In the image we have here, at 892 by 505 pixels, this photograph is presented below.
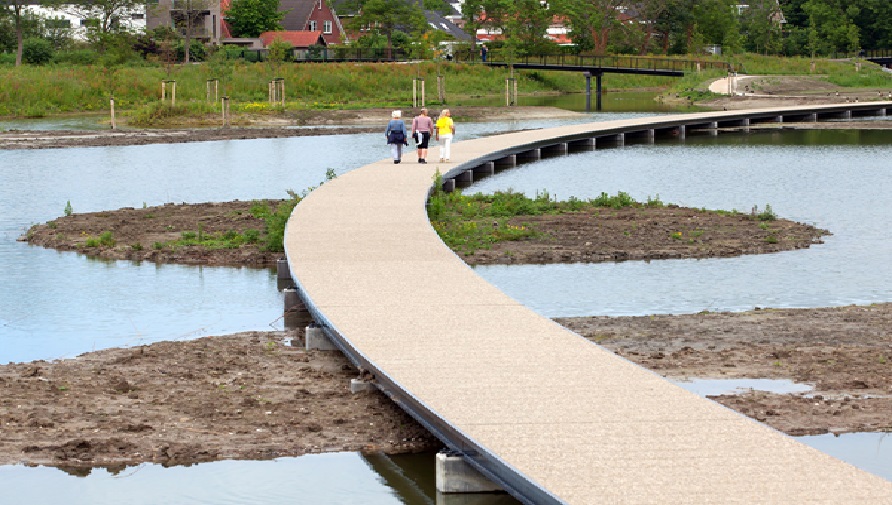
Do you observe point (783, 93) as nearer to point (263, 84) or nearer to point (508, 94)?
point (508, 94)

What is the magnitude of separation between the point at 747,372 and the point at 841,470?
4167 mm

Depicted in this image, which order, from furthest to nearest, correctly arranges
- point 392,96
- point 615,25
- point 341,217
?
point 615,25 → point 392,96 → point 341,217

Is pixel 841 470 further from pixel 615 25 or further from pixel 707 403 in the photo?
pixel 615 25

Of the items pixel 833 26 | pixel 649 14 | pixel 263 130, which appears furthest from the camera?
pixel 833 26

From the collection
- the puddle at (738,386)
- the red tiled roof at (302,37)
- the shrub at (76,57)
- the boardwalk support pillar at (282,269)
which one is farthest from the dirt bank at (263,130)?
the red tiled roof at (302,37)

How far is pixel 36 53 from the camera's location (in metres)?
89.8

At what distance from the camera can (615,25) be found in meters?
114

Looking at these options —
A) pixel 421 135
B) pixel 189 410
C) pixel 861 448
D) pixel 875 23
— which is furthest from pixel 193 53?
pixel 861 448

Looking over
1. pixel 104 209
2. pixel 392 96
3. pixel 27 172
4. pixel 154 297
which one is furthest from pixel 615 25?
pixel 154 297

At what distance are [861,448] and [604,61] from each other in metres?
93.0

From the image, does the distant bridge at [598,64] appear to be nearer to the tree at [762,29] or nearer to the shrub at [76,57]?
the tree at [762,29]

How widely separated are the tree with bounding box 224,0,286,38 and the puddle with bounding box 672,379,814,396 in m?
103

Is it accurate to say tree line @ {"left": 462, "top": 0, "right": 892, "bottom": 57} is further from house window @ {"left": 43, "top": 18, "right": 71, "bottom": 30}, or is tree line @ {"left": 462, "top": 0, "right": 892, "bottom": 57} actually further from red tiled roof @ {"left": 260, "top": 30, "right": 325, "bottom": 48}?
house window @ {"left": 43, "top": 18, "right": 71, "bottom": 30}

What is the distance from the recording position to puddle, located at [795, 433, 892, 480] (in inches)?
420
